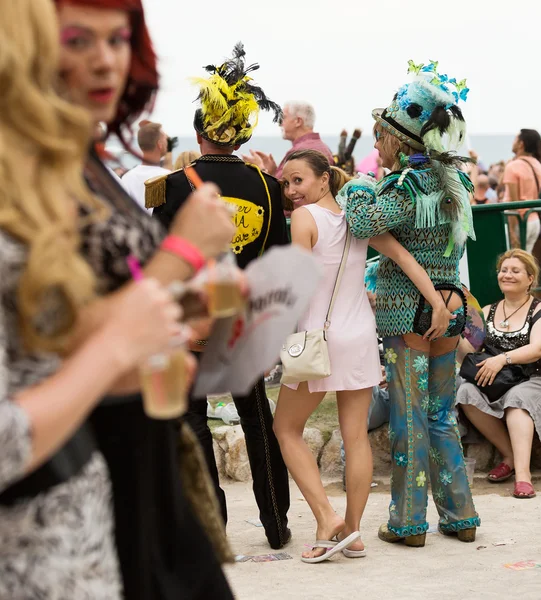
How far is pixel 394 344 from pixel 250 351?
3.18m

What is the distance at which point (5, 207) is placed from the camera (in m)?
1.30

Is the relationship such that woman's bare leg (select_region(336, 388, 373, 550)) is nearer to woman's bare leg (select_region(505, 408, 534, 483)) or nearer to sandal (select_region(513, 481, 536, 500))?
sandal (select_region(513, 481, 536, 500))

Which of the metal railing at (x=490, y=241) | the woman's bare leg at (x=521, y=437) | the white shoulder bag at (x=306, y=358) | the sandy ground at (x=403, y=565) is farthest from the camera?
the metal railing at (x=490, y=241)

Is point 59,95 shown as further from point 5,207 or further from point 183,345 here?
point 183,345

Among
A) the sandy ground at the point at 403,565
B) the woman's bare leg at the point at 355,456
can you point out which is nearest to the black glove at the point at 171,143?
the sandy ground at the point at 403,565

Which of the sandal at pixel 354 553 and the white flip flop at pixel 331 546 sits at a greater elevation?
the white flip flop at pixel 331 546

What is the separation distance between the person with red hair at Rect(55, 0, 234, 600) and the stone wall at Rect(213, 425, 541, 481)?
4413 mm

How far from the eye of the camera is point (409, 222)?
4.68 m

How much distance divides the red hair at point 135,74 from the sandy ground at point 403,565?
108 inches

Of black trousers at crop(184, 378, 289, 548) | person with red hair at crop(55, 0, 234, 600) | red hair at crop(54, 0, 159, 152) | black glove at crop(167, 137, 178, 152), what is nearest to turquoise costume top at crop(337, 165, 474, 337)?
black trousers at crop(184, 378, 289, 548)

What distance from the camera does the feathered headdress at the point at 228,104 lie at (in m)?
4.59

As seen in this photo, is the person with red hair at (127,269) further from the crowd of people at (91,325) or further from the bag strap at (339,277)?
the bag strap at (339,277)

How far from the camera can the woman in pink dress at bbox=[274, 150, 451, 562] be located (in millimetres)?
4609

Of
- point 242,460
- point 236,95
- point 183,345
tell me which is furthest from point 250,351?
point 242,460
